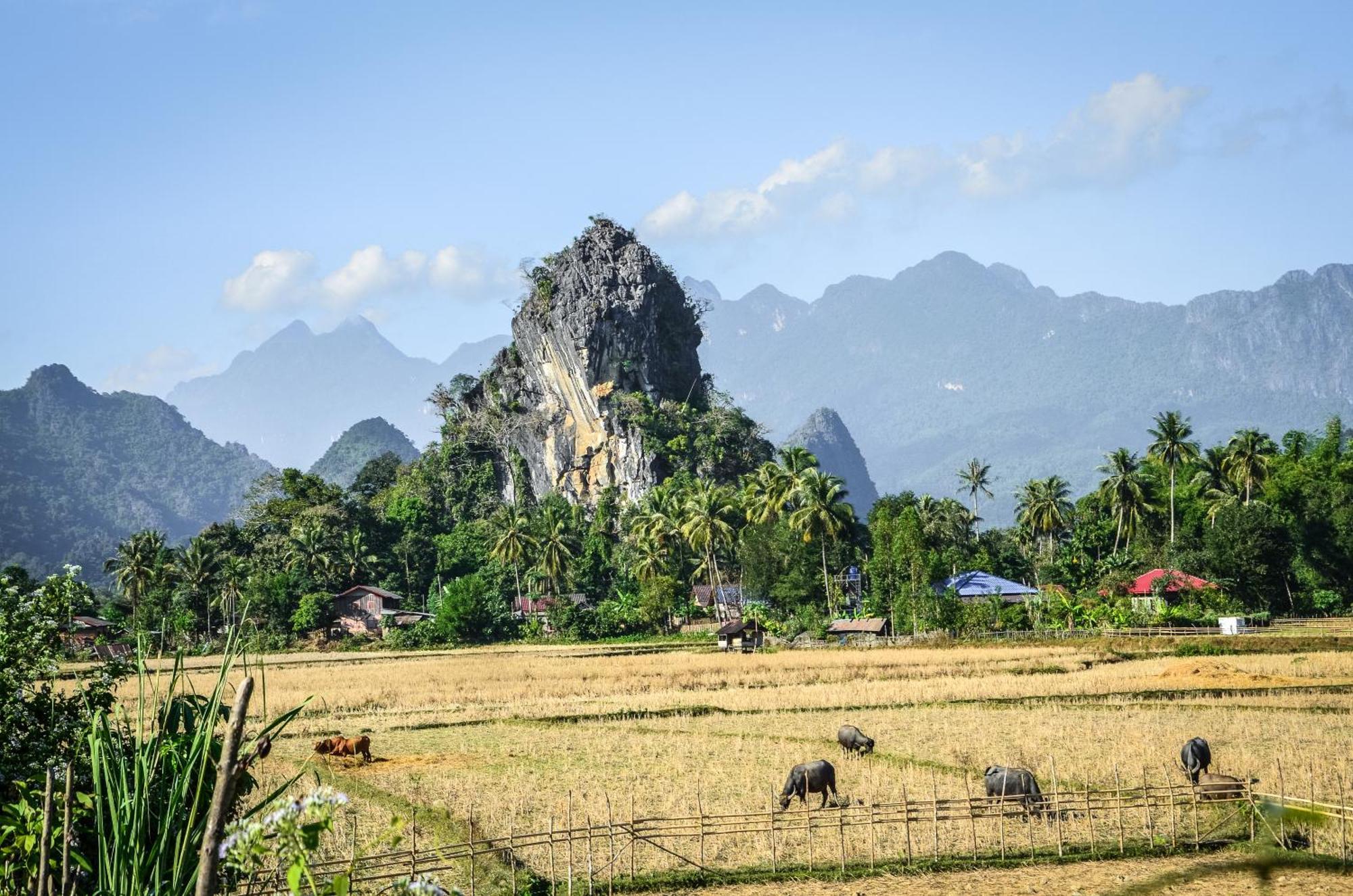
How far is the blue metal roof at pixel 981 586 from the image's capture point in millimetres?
70625

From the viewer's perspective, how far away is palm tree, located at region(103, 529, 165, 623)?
8381 cm

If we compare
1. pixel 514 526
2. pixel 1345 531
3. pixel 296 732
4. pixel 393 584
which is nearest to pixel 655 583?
pixel 514 526

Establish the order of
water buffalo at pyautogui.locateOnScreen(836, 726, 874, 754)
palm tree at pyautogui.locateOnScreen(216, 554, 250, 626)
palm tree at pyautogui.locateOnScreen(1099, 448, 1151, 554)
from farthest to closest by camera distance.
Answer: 1. palm tree at pyautogui.locateOnScreen(216, 554, 250, 626)
2. palm tree at pyautogui.locateOnScreen(1099, 448, 1151, 554)
3. water buffalo at pyautogui.locateOnScreen(836, 726, 874, 754)

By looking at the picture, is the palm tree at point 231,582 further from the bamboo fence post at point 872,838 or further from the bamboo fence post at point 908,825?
the bamboo fence post at point 908,825

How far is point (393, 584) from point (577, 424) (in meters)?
27.6

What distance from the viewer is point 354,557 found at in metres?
103

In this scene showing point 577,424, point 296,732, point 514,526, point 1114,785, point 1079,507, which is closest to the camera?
point 1114,785

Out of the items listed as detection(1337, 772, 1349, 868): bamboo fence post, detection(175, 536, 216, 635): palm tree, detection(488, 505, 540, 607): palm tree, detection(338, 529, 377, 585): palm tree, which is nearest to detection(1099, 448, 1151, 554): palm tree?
detection(488, 505, 540, 607): palm tree

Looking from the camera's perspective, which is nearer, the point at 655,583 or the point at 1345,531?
the point at 1345,531

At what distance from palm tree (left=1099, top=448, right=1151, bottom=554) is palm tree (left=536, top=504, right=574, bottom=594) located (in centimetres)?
3927

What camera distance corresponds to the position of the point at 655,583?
267 feet

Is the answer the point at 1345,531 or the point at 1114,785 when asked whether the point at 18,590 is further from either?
the point at 1345,531

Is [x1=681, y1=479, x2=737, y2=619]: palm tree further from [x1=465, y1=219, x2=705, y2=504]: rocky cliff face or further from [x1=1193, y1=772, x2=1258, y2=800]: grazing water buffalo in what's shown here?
[x1=1193, y1=772, x2=1258, y2=800]: grazing water buffalo

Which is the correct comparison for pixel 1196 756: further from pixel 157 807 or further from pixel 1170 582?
pixel 1170 582
